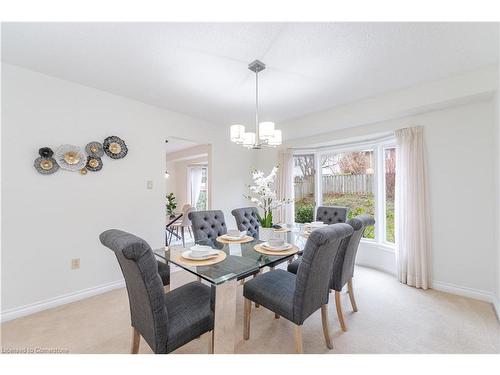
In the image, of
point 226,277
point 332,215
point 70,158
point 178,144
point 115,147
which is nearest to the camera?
point 226,277

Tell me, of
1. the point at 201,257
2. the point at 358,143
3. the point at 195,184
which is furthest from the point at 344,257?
the point at 195,184

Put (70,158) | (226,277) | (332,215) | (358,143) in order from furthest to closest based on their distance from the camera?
1. (358,143)
2. (332,215)
3. (70,158)
4. (226,277)

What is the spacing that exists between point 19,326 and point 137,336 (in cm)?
141

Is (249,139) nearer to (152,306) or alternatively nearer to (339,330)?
(152,306)

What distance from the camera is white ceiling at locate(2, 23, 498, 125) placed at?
1606 mm

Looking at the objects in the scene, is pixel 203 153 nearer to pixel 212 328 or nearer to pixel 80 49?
pixel 80 49

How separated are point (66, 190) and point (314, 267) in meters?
2.68

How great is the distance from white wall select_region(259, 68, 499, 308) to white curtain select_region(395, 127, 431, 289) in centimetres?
11

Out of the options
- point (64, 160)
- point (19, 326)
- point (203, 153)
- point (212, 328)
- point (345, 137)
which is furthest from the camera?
point (203, 153)

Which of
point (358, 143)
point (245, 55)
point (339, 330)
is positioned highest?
point (245, 55)

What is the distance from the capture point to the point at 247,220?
292 centimetres

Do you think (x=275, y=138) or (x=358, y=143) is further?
(x=358, y=143)

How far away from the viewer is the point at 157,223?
3.10m
